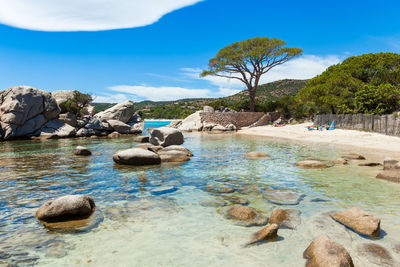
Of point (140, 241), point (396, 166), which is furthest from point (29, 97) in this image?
point (396, 166)

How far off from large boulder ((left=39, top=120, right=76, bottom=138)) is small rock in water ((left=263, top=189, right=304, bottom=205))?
29016 mm

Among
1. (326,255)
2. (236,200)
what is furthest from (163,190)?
(326,255)

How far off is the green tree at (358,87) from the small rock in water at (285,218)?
1080 inches

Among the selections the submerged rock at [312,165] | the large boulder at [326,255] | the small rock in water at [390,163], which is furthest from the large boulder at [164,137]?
the large boulder at [326,255]

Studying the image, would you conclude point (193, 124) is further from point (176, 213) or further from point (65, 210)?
point (65, 210)

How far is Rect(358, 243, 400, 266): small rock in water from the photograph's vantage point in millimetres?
3859

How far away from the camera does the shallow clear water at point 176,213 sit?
13.9ft

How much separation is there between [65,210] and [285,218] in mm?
4831

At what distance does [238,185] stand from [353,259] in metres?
4.74

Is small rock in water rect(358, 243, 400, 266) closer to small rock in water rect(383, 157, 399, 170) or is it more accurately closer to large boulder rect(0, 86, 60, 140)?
small rock in water rect(383, 157, 399, 170)

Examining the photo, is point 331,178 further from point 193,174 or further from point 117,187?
point 117,187

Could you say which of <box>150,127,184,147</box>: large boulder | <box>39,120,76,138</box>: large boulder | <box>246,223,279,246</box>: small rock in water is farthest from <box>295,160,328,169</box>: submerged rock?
<box>39,120,76,138</box>: large boulder

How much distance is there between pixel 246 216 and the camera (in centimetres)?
571

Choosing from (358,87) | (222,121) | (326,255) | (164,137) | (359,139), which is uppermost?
(358,87)
